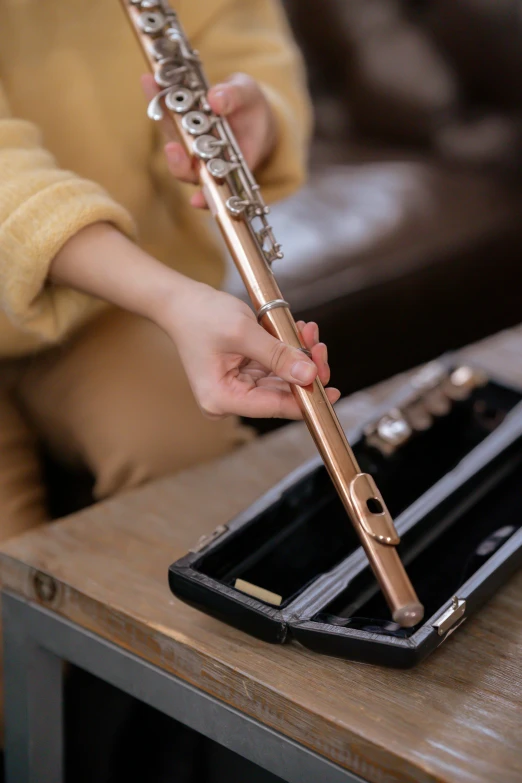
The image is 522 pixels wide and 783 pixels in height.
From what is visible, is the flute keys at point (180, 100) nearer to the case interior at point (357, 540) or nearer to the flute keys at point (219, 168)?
the flute keys at point (219, 168)

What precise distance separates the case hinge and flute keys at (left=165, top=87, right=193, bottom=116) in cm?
41

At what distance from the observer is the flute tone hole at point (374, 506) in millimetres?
535

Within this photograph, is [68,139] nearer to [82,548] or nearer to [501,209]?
[82,548]

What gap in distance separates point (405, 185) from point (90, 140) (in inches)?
28.9

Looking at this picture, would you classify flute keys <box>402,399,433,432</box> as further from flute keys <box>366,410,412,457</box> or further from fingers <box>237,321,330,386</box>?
fingers <box>237,321,330,386</box>

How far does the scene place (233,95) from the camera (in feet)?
2.45

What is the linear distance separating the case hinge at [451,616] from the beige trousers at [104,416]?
371 mm

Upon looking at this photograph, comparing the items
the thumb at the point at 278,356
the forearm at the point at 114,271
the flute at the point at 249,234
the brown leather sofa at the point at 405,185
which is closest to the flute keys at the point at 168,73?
the flute at the point at 249,234

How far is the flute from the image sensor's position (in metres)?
0.52

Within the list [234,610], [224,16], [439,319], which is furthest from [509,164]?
[234,610]

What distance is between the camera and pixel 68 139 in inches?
34.9

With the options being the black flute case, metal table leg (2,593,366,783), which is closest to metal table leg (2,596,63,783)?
metal table leg (2,593,366,783)

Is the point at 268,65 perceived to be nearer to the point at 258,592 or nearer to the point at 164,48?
the point at 164,48

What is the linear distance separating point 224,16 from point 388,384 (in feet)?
1.45
